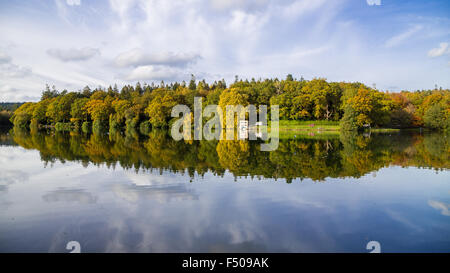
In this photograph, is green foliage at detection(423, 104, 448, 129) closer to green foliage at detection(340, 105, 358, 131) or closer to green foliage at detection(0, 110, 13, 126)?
green foliage at detection(340, 105, 358, 131)

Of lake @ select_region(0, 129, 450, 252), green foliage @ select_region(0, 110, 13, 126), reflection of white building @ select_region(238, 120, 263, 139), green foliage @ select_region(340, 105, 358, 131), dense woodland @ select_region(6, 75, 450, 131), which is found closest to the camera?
lake @ select_region(0, 129, 450, 252)

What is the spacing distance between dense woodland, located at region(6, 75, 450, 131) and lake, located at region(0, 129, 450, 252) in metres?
43.7

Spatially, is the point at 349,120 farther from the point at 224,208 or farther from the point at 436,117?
the point at 224,208

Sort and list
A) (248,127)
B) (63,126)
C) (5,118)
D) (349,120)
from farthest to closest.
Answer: (5,118) < (63,126) < (248,127) < (349,120)

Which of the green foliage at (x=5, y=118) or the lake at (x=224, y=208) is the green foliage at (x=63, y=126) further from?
the lake at (x=224, y=208)

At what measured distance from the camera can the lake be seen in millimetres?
5887

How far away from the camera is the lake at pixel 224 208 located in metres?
5.89

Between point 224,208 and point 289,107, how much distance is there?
56.3m

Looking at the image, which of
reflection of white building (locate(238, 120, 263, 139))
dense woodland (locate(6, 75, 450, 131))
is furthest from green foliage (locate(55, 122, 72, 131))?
reflection of white building (locate(238, 120, 263, 139))

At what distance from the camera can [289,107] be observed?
6206cm

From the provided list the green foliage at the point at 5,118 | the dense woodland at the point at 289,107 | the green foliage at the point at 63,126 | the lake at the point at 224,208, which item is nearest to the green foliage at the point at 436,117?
the dense woodland at the point at 289,107

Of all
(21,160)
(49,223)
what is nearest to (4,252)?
(49,223)

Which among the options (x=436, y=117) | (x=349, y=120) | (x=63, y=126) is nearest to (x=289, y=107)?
(x=349, y=120)

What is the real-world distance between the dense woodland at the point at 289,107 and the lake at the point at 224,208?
143 feet
